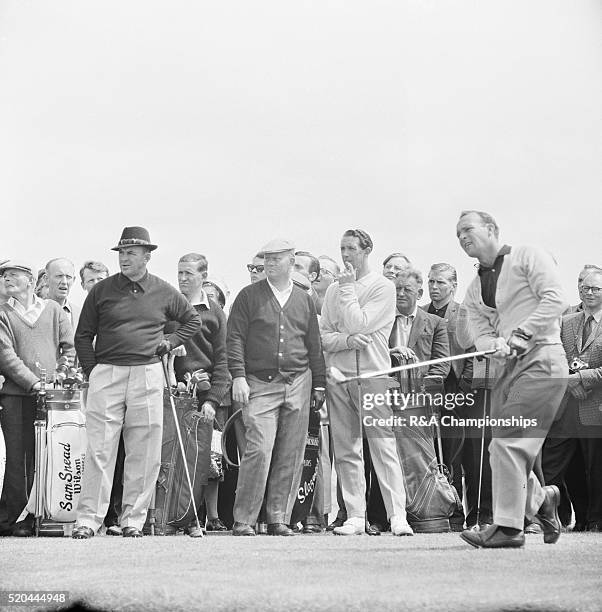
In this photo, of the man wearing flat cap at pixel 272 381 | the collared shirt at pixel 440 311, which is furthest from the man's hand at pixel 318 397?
the collared shirt at pixel 440 311

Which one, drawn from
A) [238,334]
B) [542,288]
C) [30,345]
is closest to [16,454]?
[30,345]

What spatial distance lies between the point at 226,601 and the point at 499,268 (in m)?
2.77

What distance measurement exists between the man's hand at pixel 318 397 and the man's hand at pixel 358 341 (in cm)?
41

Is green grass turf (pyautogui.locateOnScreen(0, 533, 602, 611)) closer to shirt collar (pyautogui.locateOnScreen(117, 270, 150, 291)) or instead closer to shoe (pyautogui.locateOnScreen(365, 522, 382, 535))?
shoe (pyautogui.locateOnScreen(365, 522, 382, 535))

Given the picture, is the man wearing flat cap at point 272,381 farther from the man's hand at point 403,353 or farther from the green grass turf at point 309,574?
the green grass turf at point 309,574

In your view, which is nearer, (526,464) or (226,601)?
(226,601)

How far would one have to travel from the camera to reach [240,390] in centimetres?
798

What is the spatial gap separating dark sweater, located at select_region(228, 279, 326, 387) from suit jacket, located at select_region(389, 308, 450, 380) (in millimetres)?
532

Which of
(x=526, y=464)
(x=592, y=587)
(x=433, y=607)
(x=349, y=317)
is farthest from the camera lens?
(x=349, y=317)

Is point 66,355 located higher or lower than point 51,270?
lower

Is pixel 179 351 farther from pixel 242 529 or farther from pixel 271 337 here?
pixel 242 529

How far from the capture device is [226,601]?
4840 mm

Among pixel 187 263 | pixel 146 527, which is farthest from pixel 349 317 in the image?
pixel 146 527

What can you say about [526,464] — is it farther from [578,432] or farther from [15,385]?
[15,385]
